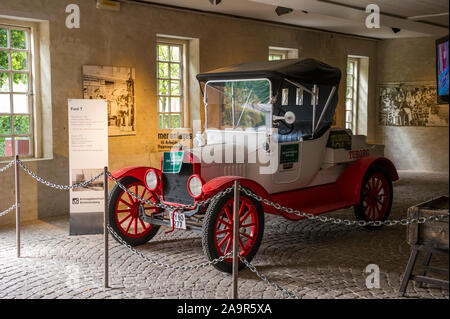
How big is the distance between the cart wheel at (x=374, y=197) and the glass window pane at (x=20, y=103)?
461cm

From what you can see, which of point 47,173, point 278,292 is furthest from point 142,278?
point 47,173

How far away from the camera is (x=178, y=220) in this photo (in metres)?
4.95

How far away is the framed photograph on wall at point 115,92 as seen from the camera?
292 inches

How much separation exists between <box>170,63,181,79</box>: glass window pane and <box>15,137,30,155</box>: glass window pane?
107 inches

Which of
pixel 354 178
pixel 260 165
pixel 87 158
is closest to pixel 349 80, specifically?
pixel 354 178

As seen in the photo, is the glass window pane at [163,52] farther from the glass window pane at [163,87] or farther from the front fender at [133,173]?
the front fender at [133,173]

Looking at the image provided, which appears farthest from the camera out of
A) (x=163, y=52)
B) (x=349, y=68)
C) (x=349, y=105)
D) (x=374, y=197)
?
(x=349, y=105)

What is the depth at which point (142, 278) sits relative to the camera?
4.63m

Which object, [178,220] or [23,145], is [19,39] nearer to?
[23,145]

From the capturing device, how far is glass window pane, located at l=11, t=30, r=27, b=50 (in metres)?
6.97

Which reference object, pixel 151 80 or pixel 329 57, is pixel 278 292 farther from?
pixel 329 57

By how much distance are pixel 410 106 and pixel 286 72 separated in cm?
790

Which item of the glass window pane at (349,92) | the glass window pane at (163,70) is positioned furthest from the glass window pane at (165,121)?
the glass window pane at (349,92)

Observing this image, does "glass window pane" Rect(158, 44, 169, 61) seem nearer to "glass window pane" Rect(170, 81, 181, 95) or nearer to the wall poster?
"glass window pane" Rect(170, 81, 181, 95)
